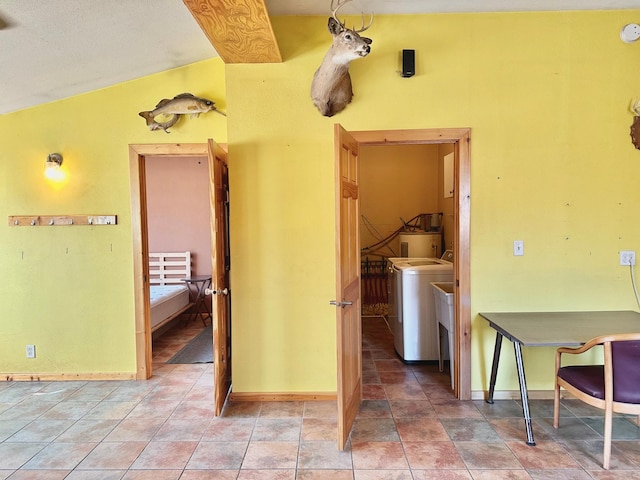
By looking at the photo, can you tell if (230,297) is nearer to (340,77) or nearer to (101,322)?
(101,322)

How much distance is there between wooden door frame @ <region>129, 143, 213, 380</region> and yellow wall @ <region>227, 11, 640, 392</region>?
70 cm

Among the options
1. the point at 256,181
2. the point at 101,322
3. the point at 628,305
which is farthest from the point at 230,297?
the point at 628,305

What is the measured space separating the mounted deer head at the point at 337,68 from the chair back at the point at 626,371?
221 centimetres

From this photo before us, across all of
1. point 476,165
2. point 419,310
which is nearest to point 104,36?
point 476,165

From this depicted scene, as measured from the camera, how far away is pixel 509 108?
2734 mm

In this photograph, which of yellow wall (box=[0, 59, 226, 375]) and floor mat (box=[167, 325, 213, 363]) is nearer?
yellow wall (box=[0, 59, 226, 375])

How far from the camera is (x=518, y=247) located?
2773 mm

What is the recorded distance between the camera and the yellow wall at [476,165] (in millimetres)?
2713

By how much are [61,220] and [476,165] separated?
11.7 ft

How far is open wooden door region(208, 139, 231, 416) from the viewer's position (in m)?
2.55

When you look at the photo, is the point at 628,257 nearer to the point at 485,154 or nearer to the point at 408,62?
the point at 485,154

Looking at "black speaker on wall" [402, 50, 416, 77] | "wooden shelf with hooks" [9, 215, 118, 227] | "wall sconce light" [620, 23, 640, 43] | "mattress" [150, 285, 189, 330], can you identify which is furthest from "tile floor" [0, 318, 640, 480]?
"wall sconce light" [620, 23, 640, 43]

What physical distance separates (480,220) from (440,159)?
2.90 meters

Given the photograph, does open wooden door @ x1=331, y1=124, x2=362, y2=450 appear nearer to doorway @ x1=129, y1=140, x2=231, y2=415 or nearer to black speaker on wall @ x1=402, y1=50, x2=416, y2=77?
black speaker on wall @ x1=402, y1=50, x2=416, y2=77
